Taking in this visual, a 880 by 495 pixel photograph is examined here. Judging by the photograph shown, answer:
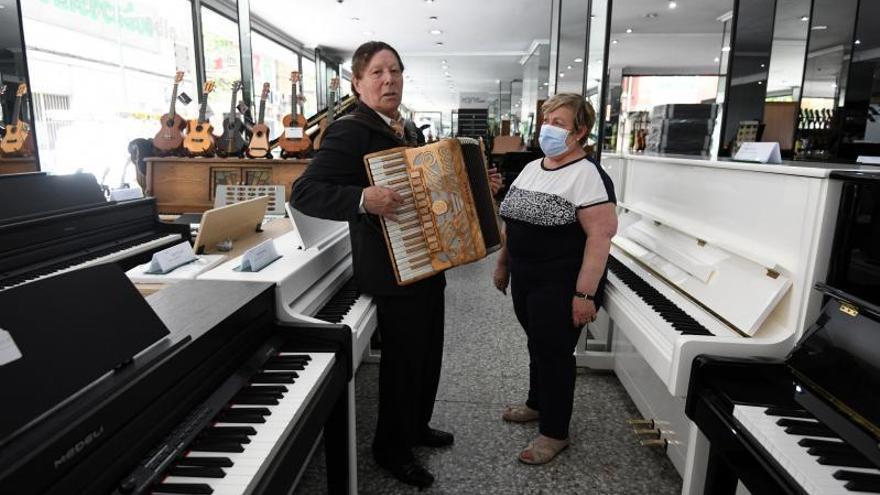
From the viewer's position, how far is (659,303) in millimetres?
2035

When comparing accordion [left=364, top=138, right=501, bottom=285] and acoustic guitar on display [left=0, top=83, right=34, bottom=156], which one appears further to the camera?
acoustic guitar on display [left=0, top=83, right=34, bottom=156]

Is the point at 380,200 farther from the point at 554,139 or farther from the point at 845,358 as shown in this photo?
the point at 845,358

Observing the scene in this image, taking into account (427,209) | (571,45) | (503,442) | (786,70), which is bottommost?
(503,442)

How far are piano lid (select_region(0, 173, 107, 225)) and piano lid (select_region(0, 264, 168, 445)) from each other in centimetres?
169

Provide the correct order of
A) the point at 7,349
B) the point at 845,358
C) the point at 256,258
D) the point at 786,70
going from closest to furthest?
1. the point at 7,349
2. the point at 845,358
3. the point at 256,258
4. the point at 786,70

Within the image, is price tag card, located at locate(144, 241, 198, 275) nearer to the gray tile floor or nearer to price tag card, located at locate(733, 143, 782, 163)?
the gray tile floor

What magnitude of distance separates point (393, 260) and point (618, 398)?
1774mm

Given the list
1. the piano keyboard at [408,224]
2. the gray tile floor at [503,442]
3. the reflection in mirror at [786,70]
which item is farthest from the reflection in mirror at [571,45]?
the piano keyboard at [408,224]

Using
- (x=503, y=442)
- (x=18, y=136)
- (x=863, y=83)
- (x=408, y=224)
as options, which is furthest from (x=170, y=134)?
(x=863, y=83)

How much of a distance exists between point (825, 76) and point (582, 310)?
5.86m

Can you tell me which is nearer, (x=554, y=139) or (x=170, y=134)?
(x=554, y=139)

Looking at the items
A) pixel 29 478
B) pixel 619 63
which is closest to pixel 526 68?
pixel 619 63

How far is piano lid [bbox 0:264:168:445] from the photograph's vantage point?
0.81m

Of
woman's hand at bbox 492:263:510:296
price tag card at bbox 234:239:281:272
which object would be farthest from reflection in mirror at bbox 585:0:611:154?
price tag card at bbox 234:239:281:272
